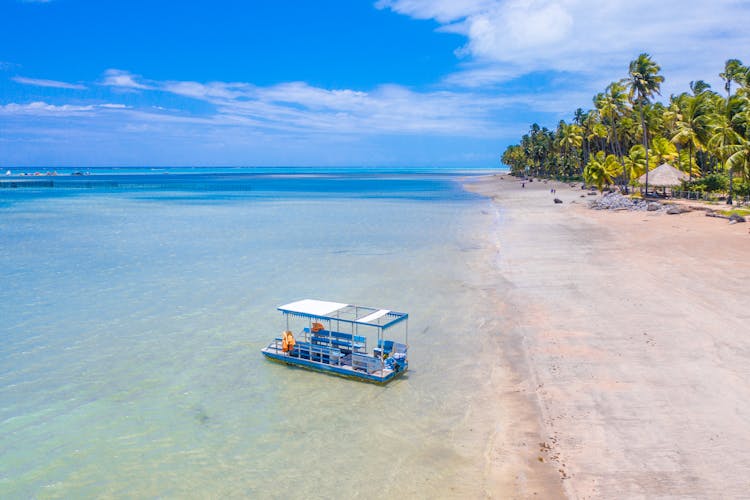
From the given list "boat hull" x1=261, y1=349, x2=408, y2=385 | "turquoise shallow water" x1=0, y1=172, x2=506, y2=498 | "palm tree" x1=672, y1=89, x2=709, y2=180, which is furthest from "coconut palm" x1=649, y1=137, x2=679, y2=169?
"boat hull" x1=261, y1=349, x2=408, y2=385

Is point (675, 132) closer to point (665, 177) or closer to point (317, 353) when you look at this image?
point (665, 177)

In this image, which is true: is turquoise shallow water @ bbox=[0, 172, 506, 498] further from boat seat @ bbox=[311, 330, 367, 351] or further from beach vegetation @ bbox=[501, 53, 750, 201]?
beach vegetation @ bbox=[501, 53, 750, 201]

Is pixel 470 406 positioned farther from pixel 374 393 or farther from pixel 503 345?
pixel 503 345

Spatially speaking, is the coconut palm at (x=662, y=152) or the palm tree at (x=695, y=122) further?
the coconut palm at (x=662, y=152)

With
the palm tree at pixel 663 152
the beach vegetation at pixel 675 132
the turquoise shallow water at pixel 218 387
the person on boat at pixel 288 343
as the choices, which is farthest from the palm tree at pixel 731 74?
the person on boat at pixel 288 343

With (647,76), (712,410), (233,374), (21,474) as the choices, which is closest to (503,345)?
(712,410)

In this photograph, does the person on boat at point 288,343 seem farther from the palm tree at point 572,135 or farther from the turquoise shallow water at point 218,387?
the palm tree at point 572,135
